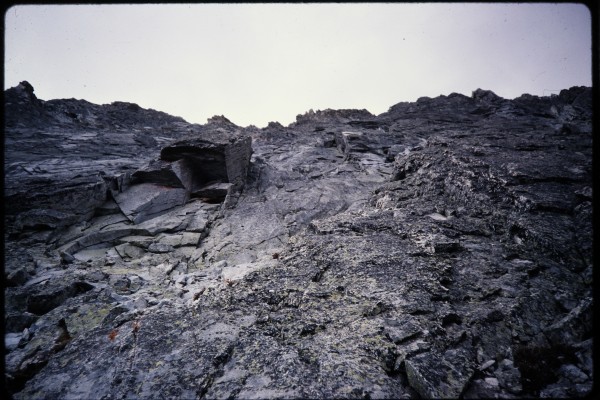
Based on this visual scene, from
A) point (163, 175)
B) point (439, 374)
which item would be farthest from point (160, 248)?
point (439, 374)

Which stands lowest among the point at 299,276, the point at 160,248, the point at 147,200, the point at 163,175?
the point at 299,276

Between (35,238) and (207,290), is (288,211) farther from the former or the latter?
(35,238)

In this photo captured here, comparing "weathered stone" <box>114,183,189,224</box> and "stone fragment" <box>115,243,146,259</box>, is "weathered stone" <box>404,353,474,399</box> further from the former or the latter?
"weathered stone" <box>114,183,189,224</box>

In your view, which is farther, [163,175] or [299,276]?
[163,175]

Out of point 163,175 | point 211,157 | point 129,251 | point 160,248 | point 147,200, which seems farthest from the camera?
point 211,157

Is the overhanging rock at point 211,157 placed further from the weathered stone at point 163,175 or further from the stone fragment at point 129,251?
the stone fragment at point 129,251

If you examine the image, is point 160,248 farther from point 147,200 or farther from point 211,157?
point 211,157

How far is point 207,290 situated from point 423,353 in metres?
6.36

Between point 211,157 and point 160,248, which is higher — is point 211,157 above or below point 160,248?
above

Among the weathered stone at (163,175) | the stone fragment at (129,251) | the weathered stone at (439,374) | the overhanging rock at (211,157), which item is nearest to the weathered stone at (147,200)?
the weathered stone at (163,175)

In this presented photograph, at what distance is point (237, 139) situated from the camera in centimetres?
1931

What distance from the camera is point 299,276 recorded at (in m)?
8.01

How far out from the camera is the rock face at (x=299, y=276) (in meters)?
4.77

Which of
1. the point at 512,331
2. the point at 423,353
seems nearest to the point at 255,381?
the point at 423,353
